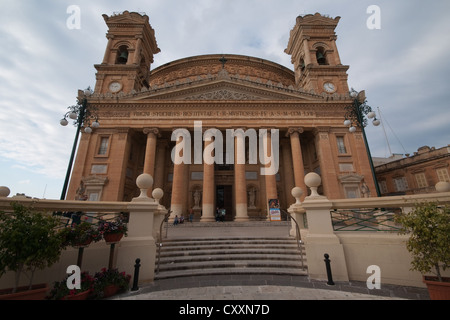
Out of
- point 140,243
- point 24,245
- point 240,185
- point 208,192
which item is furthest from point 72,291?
point 240,185

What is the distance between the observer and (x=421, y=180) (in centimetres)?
A: 2352

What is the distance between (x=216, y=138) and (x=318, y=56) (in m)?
19.0

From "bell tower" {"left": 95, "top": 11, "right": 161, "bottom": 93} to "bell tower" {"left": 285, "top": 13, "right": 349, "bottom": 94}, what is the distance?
2087 centimetres

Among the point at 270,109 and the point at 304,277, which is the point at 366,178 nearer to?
the point at 270,109

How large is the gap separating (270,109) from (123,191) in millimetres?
Result: 16639

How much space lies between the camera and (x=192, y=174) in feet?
73.6

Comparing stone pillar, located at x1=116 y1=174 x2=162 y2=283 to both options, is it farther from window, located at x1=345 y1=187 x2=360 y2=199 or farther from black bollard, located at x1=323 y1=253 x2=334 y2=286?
window, located at x1=345 y1=187 x2=360 y2=199

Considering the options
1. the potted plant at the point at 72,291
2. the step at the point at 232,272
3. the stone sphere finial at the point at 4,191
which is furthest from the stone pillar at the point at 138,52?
the potted plant at the point at 72,291

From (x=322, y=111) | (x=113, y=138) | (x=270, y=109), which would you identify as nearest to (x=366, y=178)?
(x=322, y=111)

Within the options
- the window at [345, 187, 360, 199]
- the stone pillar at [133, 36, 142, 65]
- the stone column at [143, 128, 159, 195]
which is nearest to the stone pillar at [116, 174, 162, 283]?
the stone column at [143, 128, 159, 195]

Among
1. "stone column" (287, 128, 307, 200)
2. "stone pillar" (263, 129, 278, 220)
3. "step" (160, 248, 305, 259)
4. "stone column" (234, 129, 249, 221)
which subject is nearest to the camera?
"step" (160, 248, 305, 259)

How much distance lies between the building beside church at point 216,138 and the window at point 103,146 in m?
0.09

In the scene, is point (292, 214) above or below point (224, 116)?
below

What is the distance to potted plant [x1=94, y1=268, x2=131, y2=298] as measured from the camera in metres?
4.36
